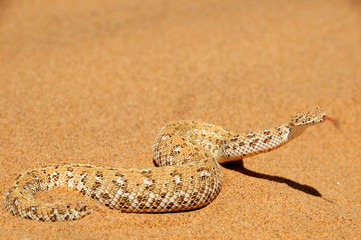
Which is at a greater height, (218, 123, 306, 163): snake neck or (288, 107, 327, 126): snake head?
(288, 107, 327, 126): snake head

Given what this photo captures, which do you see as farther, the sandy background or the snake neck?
the snake neck

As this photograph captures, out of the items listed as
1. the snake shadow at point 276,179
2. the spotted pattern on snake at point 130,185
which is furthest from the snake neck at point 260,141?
the snake shadow at point 276,179

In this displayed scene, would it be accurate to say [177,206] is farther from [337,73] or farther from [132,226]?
Result: [337,73]

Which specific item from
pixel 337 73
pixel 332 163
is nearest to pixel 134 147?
pixel 332 163

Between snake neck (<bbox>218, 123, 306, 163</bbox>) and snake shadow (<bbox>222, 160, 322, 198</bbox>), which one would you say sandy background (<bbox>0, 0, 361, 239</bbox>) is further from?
snake neck (<bbox>218, 123, 306, 163</bbox>)

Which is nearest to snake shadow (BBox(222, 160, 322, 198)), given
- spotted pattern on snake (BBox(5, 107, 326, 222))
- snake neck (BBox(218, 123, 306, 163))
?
snake neck (BBox(218, 123, 306, 163))
